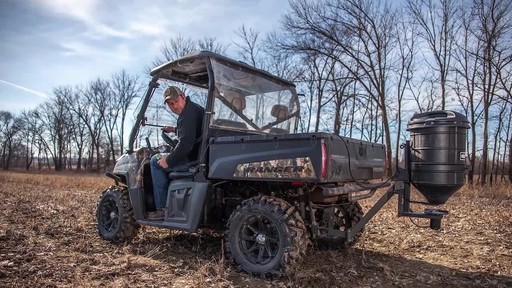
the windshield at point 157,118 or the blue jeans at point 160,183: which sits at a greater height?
the windshield at point 157,118

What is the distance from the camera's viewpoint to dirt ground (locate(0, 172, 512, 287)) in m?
3.94

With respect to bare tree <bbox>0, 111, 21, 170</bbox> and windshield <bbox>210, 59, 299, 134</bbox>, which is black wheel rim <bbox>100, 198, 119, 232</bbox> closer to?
windshield <bbox>210, 59, 299, 134</bbox>

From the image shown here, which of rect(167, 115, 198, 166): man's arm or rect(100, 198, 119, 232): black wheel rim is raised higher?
rect(167, 115, 198, 166): man's arm

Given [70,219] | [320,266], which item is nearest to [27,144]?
[70,219]

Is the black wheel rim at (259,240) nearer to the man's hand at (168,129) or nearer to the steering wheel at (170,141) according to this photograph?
the steering wheel at (170,141)

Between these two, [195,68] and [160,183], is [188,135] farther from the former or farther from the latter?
[195,68]

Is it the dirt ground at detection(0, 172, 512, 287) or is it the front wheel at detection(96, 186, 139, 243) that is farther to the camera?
the front wheel at detection(96, 186, 139, 243)

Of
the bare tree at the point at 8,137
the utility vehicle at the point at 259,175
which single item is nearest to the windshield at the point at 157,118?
the utility vehicle at the point at 259,175

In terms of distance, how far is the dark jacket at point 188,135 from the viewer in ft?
15.8

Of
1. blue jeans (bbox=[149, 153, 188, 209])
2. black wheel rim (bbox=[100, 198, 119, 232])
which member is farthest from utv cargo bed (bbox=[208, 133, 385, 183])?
black wheel rim (bbox=[100, 198, 119, 232])

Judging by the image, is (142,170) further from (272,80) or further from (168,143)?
(272,80)

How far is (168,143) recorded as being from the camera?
5535mm

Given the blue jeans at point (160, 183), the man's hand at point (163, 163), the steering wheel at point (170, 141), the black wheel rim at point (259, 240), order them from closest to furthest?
the black wheel rim at point (259, 240)
the man's hand at point (163, 163)
the blue jeans at point (160, 183)
the steering wheel at point (170, 141)

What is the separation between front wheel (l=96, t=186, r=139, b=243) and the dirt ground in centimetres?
16
